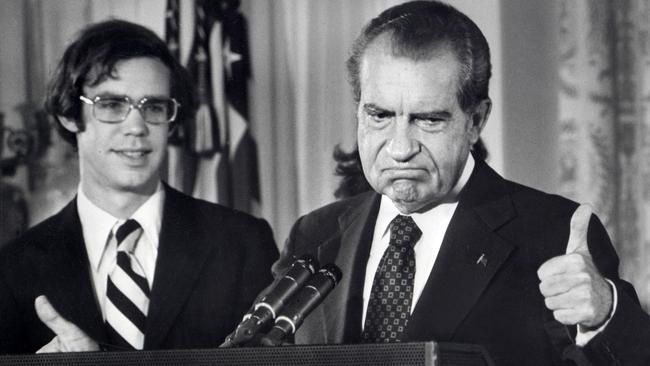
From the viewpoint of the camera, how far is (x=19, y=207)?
3.42 meters

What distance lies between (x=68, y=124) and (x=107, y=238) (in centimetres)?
38

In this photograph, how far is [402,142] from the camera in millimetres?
2729

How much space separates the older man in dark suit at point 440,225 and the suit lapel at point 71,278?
0.67m

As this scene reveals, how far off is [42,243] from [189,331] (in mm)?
536

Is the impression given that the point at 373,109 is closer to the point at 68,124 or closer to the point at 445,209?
the point at 445,209

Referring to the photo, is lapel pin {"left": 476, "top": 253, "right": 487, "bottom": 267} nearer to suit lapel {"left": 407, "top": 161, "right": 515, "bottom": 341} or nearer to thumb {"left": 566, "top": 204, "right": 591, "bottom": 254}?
suit lapel {"left": 407, "top": 161, "right": 515, "bottom": 341}

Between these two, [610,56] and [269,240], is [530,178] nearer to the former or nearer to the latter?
[610,56]

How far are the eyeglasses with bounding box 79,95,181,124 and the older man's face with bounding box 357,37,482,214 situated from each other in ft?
2.49

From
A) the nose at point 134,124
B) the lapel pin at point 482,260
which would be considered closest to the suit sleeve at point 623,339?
the lapel pin at point 482,260

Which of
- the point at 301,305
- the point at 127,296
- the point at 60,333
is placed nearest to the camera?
the point at 301,305

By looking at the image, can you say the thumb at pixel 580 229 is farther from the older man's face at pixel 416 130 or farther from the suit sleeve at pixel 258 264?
the suit sleeve at pixel 258 264

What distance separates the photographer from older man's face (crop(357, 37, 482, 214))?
274cm

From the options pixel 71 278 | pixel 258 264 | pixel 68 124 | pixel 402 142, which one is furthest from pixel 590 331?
pixel 68 124

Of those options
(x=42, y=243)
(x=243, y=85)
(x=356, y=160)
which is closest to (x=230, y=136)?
(x=243, y=85)
